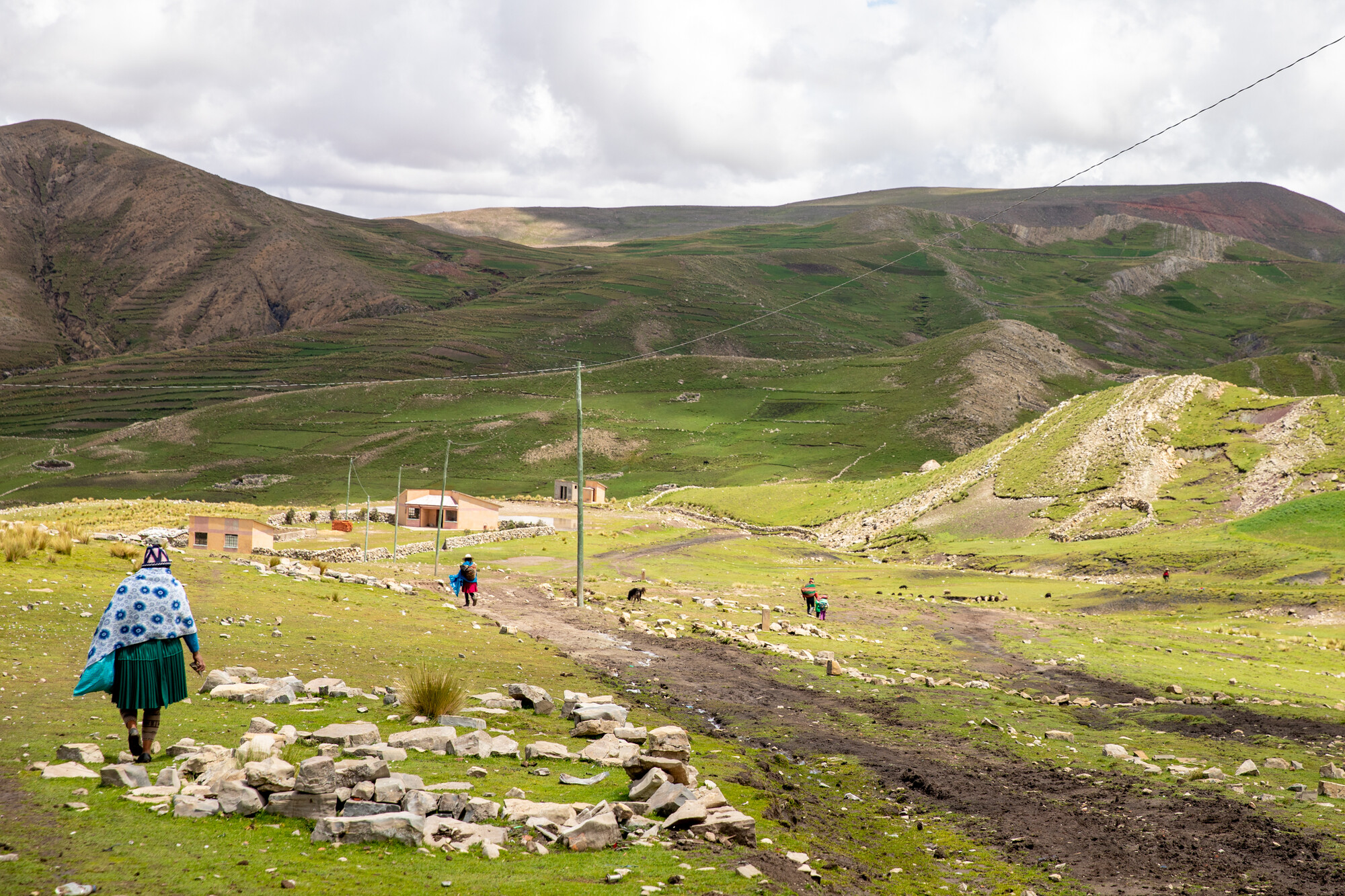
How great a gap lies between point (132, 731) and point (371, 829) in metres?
4.05

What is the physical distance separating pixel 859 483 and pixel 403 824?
9251cm

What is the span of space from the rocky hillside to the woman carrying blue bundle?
62764mm

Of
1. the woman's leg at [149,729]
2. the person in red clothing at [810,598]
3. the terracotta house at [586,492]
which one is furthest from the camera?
the terracotta house at [586,492]

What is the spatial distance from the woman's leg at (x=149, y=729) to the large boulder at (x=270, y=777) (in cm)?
233

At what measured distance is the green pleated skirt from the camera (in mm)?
12086

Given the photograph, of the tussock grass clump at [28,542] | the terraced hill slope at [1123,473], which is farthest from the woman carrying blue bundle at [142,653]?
the terraced hill slope at [1123,473]

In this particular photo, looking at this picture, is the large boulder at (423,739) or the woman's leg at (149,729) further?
the large boulder at (423,739)

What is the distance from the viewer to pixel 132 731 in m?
11.9

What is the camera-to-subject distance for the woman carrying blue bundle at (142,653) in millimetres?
12094

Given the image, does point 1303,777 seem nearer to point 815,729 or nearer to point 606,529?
point 815,729

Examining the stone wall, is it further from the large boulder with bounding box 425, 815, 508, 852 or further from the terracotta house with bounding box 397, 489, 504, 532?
the large boulder with bounding box 425, 815, 508, 852

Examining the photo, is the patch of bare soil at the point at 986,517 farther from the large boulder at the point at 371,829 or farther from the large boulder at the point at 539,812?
the large boulder at the point at 371,829

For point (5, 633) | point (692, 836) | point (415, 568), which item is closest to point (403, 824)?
point (692, 836)

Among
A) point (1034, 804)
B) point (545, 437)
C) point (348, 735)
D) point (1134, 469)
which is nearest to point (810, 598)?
point (1034, 804)
